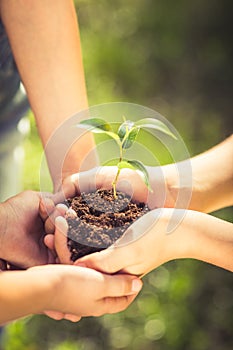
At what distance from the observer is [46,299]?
113 centimetres

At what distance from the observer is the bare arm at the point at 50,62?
145 centimetres

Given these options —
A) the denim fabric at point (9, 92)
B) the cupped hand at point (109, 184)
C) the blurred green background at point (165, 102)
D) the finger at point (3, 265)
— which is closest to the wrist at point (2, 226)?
the finger at point (3, 265)

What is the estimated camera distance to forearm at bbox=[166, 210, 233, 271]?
4.07 ft

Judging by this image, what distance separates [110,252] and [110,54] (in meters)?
1.78

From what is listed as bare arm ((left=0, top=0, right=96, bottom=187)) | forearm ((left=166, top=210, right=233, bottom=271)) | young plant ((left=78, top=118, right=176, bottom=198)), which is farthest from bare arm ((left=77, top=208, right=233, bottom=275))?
bare arm ((left=0, top=0, right=96, bottom=187))

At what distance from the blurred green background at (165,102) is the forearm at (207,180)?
2.04ft

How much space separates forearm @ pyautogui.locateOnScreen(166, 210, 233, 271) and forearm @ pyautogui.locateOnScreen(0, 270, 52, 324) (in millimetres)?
262

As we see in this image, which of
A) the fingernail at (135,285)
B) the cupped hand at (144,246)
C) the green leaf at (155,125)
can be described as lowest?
the fingernail at (135,285)

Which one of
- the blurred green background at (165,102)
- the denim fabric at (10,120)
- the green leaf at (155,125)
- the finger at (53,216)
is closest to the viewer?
the green leaf at (155,125)

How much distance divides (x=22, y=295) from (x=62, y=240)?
13 cm

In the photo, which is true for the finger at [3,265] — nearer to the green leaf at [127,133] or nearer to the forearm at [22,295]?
the forearm at [22,295]

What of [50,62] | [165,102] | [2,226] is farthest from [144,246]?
[165,102]

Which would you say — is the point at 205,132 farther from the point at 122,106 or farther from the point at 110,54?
the point at 110,54

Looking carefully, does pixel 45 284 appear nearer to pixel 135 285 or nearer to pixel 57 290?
pixel 57 290
